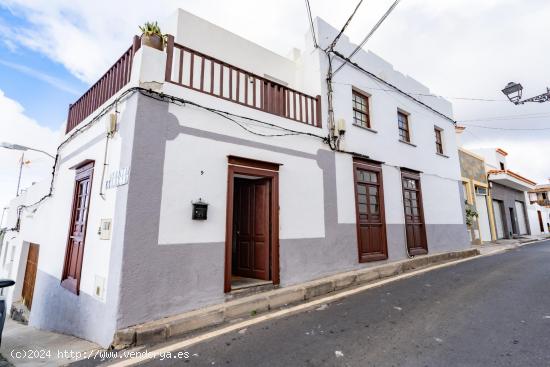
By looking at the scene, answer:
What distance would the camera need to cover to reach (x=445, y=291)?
5.50 m

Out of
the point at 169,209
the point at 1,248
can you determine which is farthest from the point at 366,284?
the point at 1,248

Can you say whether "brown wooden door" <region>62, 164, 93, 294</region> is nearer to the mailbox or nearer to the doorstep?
the doorstep

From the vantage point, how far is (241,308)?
182 inches

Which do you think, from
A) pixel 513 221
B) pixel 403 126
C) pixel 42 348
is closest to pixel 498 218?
pixel 513 221

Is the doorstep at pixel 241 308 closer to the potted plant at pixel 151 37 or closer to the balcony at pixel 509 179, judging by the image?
the potted plant at pixel 151 37

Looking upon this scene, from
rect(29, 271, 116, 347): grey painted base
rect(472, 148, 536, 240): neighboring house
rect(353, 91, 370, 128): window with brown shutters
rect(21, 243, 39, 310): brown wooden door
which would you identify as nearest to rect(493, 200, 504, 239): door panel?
rect(472, 148, 536, 240): neighboring house

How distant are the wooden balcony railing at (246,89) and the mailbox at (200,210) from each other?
2.14 meters

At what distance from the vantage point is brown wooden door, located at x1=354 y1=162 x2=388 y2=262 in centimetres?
766

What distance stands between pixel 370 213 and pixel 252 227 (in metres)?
3.71

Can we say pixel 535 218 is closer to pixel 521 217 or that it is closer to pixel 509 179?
pixel 521 217

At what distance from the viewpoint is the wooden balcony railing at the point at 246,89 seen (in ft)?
18.3

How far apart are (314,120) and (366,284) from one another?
419 centimetres

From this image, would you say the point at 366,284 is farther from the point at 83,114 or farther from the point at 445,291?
the point at 83,114

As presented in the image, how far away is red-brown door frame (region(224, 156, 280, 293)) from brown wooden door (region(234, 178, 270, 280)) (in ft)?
0.43
